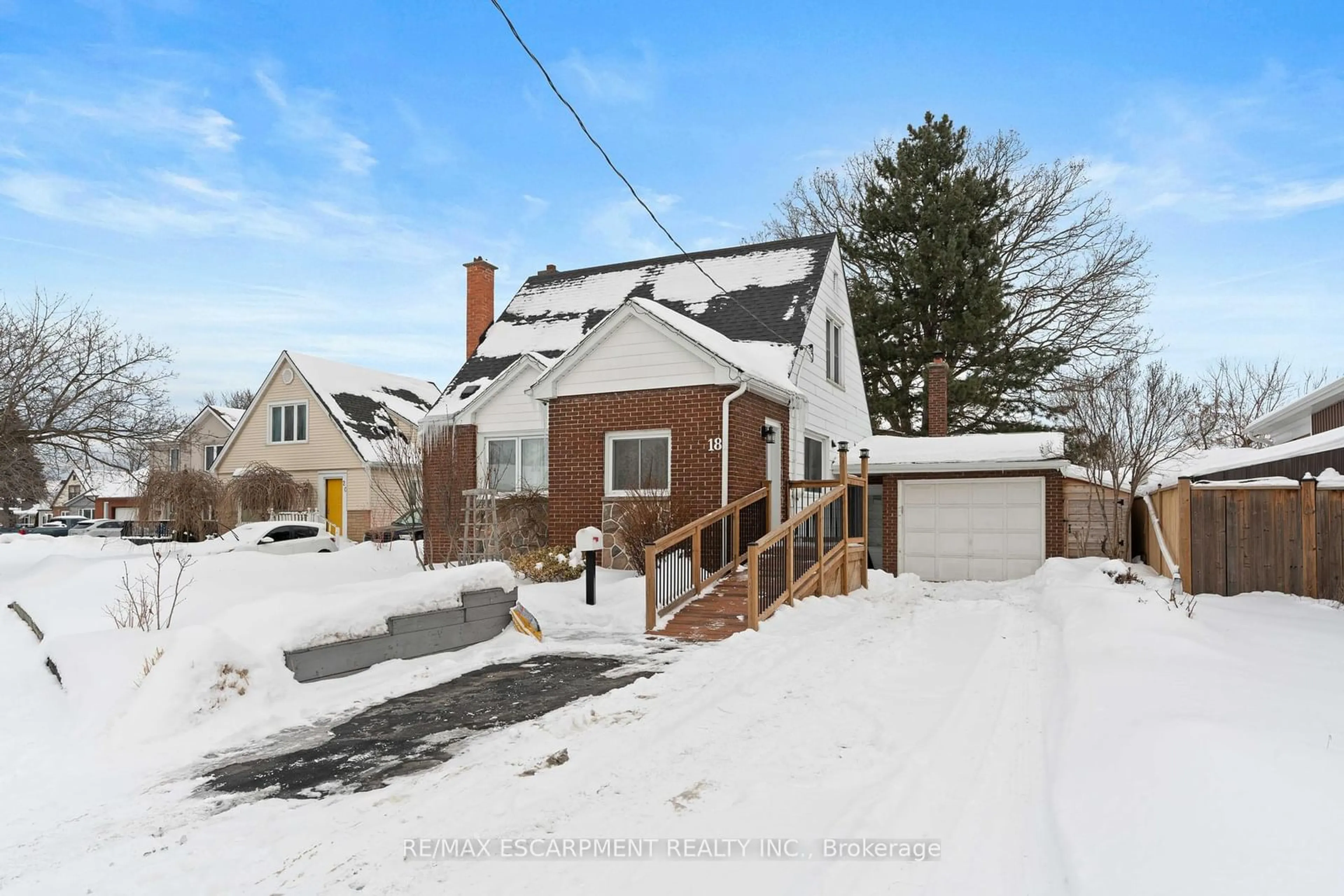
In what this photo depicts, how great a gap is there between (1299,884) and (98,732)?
6.87 meters

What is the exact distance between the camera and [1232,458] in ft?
60.3

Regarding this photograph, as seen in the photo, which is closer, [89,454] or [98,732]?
[98,732]

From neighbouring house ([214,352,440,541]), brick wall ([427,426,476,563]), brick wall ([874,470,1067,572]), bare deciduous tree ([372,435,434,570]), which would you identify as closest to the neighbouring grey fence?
bare deciduous tree ([372,435,434,570])

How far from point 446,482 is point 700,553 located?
6.58 meters

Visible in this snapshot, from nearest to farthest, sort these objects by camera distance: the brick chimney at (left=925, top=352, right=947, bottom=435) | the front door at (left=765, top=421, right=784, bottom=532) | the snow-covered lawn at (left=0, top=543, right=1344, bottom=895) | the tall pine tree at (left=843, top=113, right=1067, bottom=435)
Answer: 1. the snow-covered lawn at (left=0, top=543, right=1344, bottom=895)
2. the front door at (left=765, top=421, right=784, bottom=532)
3. the brick chimney at (left=925, top=352, right=947, bottom=435)
4. the tall pine tree at (left=843, top=113, right=1067, bottom=435)

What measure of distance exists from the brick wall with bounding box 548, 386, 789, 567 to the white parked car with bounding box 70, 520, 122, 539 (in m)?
26.9

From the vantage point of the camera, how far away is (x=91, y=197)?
46.0ft

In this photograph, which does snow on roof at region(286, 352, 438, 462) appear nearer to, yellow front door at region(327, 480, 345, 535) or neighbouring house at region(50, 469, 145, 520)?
yellow front door at region(327, 480, 345, 535)

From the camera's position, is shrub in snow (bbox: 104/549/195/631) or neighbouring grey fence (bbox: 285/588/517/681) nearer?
neighbouring grey fence (bbox: 285/588/517/681)

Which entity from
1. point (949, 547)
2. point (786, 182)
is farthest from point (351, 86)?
point (786, 182)

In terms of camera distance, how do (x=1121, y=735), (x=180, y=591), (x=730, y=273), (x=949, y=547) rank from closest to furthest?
(x=1121, y=735)
(x=180, y=591)
(x=949, y=547)
(x=730, y=273)

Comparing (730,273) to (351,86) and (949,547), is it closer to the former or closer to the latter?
(949,547)

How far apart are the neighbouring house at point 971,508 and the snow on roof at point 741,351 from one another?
358 centimetres

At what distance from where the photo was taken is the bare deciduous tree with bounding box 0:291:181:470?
14.0 metres
